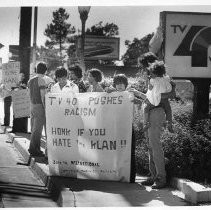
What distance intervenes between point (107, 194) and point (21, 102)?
536 centimetres

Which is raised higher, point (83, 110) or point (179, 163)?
point (83, 110)

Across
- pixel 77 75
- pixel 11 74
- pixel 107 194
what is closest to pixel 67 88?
pixel 77 75

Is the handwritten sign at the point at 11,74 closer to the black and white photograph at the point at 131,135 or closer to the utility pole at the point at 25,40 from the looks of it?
the utility pole at the point at 25,40

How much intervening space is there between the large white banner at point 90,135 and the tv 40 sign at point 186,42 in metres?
1.11

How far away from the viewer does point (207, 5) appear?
A: 6.29 m

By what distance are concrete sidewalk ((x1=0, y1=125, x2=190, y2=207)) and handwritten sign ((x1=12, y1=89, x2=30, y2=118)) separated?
419cm

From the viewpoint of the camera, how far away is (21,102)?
1027 cm

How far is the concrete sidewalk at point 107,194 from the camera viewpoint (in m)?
5.01

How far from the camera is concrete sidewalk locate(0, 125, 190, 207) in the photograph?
5.01m

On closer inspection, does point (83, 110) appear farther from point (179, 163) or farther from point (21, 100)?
point (21, 100)

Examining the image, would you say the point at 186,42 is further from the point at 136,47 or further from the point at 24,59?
the point at 136,47

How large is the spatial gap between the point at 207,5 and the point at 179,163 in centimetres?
203

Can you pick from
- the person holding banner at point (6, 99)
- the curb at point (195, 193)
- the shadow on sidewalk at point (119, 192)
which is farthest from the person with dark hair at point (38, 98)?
the person holding banner at point (6, 99)
